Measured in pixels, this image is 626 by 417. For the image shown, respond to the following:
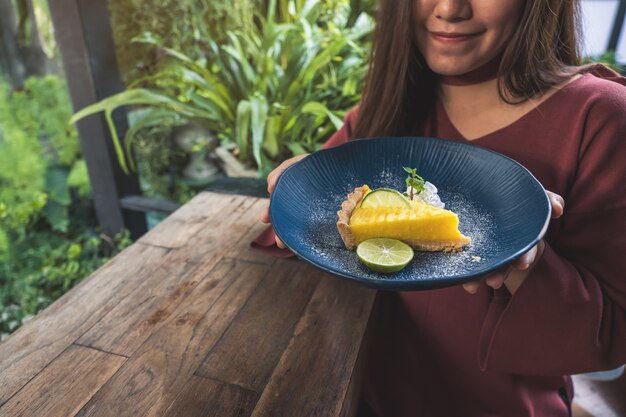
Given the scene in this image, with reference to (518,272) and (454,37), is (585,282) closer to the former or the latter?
(518,272)

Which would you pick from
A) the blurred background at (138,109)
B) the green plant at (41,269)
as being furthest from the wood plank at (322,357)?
the green plant at (41,269)

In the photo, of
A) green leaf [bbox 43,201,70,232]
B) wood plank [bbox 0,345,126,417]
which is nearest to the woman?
wood plank [bbox 0,345,126,417]

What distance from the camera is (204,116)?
2240mm

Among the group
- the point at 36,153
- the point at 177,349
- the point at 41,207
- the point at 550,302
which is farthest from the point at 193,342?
the point at 36,153

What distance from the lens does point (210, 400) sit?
0.83 m

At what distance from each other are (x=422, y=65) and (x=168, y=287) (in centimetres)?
93

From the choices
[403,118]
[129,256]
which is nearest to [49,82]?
[129,256]

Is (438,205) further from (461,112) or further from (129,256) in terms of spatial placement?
(129,256)

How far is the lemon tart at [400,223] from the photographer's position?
34.6 inches

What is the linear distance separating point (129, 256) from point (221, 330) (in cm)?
47

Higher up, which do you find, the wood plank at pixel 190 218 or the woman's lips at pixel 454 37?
the woman's lips at pixel 454 37

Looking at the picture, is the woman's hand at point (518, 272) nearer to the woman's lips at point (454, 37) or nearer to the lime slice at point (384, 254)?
the lime slice at point (384, 254)

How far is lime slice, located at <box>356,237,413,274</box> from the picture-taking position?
2.56 ft

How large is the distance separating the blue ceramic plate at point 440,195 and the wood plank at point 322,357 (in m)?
0.23
